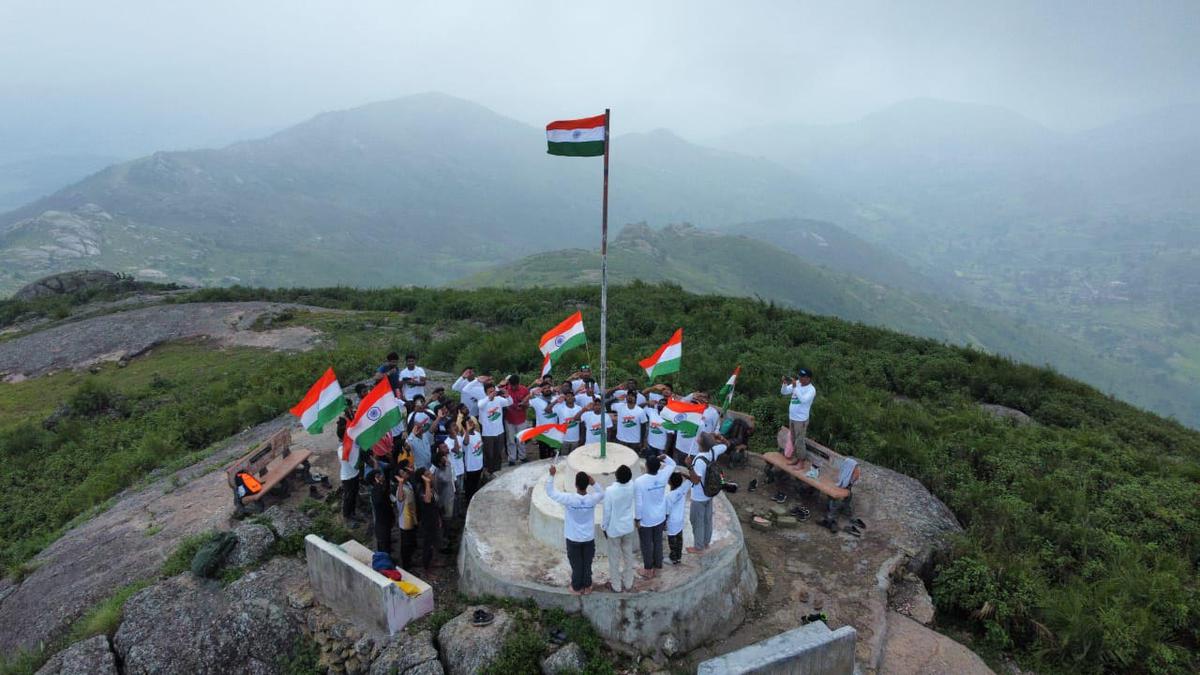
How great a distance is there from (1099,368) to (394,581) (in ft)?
557

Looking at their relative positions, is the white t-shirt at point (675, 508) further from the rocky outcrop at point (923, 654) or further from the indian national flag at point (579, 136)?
the indian national flag at point (579, 136)

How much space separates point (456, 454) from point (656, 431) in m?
3.58

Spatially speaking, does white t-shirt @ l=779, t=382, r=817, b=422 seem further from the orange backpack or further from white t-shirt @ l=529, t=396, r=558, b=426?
the orange backpack

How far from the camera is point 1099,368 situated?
13650cm

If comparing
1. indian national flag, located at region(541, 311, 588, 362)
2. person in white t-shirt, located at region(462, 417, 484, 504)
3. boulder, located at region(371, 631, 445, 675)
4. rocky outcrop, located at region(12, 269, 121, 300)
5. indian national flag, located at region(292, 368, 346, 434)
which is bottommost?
rocky outcrop, located at region(12, 269, 121, 300)

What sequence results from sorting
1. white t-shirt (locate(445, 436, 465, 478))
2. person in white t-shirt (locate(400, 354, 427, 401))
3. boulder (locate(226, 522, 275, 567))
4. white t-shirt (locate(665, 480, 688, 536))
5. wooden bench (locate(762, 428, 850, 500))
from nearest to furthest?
white t-shirt (locate(665, 480, 688, 536))
boulder (locate(226, 522, 275, 567))
white t-shirt (locate(445, 436, 465, 478))
wooden bench (locate(762, 428, 850, 500))
person in white t-shirt (locate(400, 354, 427, 401))

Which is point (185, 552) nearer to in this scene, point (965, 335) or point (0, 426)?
point (0, 426)

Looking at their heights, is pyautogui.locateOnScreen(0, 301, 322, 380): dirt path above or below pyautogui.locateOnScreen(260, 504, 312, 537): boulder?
below

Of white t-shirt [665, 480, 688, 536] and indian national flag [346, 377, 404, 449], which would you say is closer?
white t-shirt [665, 480, 688, 536]

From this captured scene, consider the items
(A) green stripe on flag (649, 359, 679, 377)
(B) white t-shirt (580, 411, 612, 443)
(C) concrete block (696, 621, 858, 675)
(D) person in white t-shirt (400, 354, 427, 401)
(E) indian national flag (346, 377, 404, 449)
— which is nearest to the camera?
Result: (C) concrete block (696, 621, 858, 675)

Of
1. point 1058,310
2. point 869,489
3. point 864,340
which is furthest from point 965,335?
point 869,489

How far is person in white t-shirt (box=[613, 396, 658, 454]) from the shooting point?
1170cm

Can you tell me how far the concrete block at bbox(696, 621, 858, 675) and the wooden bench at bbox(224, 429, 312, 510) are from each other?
7.93 m

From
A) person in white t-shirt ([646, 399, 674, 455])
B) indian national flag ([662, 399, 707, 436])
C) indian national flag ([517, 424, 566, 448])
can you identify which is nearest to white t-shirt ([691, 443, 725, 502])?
indian national flag ([662, 399, 707, 436])
